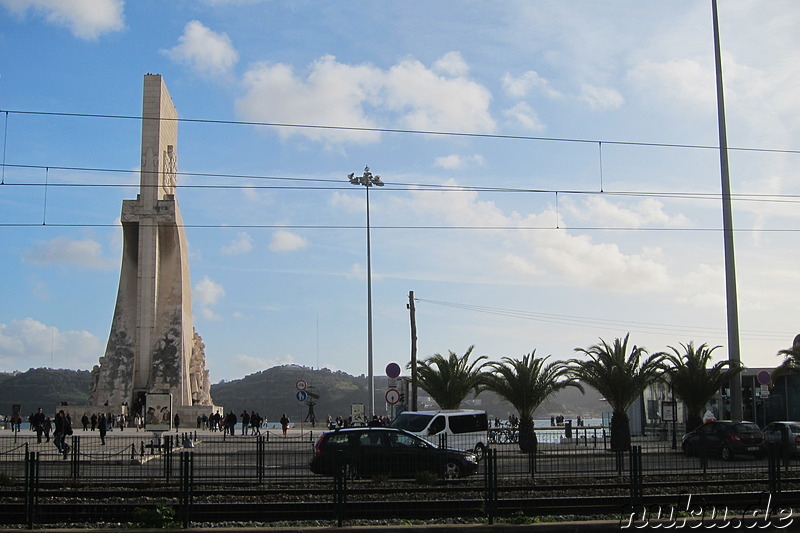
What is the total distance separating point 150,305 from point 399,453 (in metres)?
45.4

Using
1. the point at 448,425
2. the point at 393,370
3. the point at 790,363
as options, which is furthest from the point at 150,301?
the point at 790,363

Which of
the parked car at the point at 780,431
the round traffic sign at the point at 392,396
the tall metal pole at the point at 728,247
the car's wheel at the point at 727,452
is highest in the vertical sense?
the tall metal pole at the point at 728,247

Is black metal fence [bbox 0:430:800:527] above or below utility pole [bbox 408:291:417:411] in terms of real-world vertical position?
below

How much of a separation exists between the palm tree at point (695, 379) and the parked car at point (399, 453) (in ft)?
49.5

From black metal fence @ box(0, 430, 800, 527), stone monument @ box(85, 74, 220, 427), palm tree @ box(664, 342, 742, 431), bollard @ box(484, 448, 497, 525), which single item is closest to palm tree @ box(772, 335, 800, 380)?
palm tree @ box(664, 342, 742, 431)

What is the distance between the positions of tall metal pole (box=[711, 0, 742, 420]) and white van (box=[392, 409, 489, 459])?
770cm

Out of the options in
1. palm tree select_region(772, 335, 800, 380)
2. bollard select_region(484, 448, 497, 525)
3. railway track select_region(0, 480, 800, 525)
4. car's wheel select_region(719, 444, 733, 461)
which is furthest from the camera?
palm tree select_region(772, 335, 800, 380)

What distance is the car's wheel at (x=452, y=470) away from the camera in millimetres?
19906

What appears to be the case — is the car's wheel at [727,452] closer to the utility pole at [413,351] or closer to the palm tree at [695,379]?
the palm tree at [695,379]

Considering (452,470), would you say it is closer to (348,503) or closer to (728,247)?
(348,503)

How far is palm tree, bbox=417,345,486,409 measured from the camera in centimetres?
3794

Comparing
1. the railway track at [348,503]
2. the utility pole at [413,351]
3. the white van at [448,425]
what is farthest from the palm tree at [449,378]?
the railway track at [348,503]

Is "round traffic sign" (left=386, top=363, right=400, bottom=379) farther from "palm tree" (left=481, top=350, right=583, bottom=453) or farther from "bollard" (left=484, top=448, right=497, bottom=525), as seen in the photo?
"bollard" (left=484, top=448, right=497, bottom=525)

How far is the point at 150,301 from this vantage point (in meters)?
60.8
